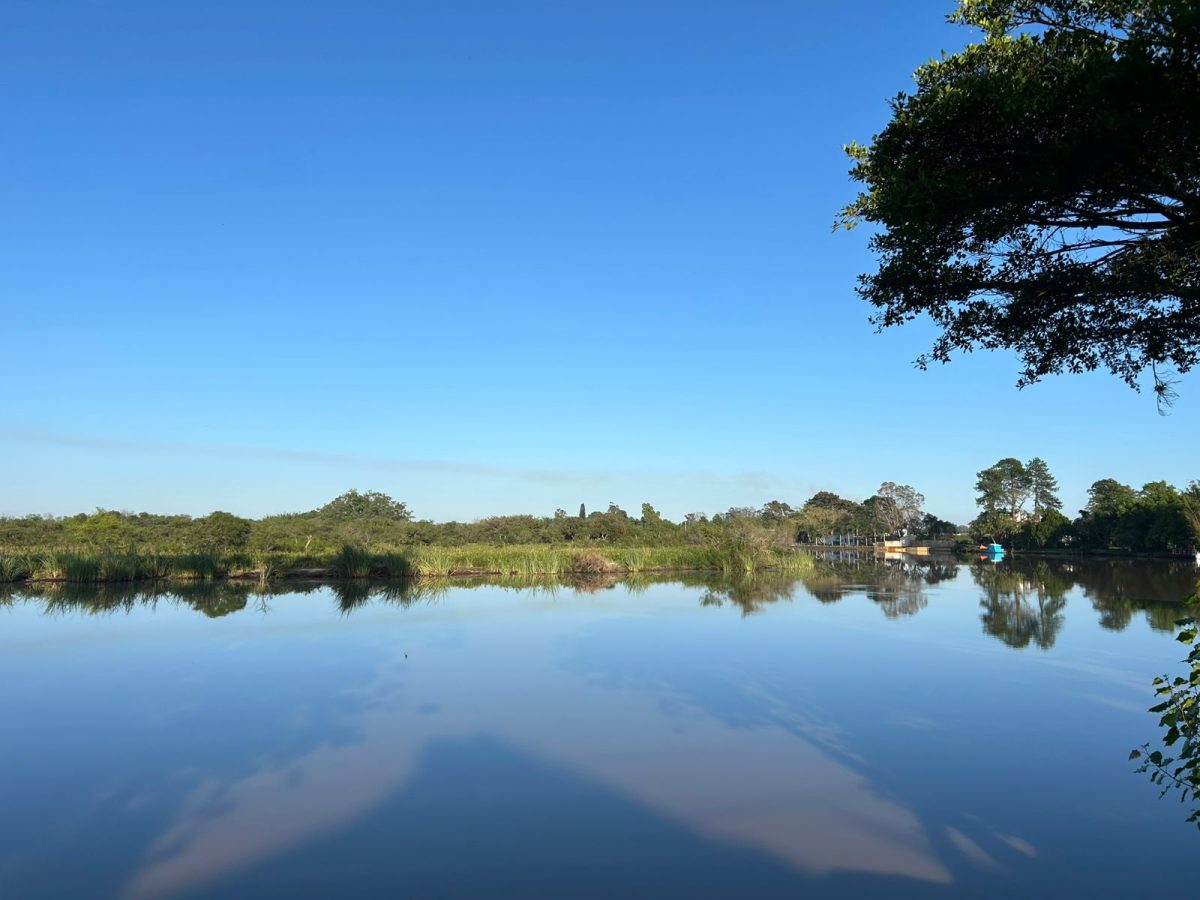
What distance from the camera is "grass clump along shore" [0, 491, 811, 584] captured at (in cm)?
1966

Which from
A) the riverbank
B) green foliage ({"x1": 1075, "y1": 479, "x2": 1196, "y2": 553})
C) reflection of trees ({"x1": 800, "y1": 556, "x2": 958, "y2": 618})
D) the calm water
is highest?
green foliage ({"x1": 1075, "y1": 479, "x2": 1196, "y2": 553})

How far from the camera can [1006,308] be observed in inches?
175

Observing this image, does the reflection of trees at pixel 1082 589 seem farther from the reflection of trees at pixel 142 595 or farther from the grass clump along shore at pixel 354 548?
the reflection of trees at pixel 142 595

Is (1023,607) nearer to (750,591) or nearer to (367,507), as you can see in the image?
(750,591)

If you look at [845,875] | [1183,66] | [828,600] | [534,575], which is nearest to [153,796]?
[845,875]

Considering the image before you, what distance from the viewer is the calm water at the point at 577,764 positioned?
12.2ft

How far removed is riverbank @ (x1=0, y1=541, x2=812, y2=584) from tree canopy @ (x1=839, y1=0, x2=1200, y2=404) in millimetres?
19205

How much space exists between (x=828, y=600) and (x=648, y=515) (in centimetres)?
3178

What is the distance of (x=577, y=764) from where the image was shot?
211 inches

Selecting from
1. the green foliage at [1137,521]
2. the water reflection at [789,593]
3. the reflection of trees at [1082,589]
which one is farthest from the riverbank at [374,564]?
the green foliage at [1137,521]

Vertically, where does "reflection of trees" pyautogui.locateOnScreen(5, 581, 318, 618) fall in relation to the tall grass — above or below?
below

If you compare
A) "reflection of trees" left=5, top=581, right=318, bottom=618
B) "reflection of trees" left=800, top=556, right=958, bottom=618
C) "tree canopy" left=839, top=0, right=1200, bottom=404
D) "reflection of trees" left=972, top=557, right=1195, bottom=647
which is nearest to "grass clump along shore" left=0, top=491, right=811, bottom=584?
"reflection of trees" left=5, top=581, right=318, bottom=618

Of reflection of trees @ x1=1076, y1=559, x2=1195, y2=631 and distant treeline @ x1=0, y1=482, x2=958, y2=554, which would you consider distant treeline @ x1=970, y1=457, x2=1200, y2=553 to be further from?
distant treeline @ x1=0, y1=482, x2=958, y2=554

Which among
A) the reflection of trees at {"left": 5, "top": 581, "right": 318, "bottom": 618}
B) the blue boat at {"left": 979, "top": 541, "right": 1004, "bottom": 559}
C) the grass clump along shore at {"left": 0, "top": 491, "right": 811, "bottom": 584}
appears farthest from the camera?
the blue boat at {"left": 979, "top": 541, "right": 1004, "bottom": 559}
